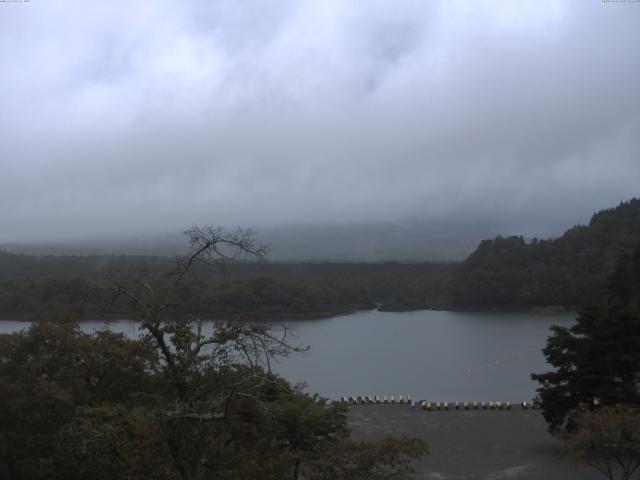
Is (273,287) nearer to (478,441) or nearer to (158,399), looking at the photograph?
(478,441)

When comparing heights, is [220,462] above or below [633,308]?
below

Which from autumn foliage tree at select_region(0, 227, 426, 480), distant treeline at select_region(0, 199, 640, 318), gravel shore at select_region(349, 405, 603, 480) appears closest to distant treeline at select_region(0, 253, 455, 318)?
distant treeline at select_region(0, 199, 640, 318)

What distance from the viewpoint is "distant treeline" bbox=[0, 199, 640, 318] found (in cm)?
4391

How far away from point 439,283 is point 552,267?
478 inches

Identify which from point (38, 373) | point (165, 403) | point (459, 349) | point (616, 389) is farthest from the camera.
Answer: point (459, 349)

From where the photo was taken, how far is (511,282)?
2116 inches

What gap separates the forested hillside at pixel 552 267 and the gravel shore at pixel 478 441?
34.7m

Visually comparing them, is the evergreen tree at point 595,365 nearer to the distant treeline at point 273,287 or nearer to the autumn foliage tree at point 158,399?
the autumn foliage tree at point 158,399

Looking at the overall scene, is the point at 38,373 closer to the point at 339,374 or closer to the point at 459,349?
the point at 339,374

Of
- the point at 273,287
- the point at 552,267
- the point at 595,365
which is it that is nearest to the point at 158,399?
the point at 595,365

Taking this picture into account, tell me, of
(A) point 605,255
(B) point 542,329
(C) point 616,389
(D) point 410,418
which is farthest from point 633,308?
(A) point 605,255

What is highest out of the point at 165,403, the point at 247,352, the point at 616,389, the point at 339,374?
the point at 247,352

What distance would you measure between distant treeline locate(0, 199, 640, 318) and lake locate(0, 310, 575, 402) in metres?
2.50

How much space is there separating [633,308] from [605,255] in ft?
133
